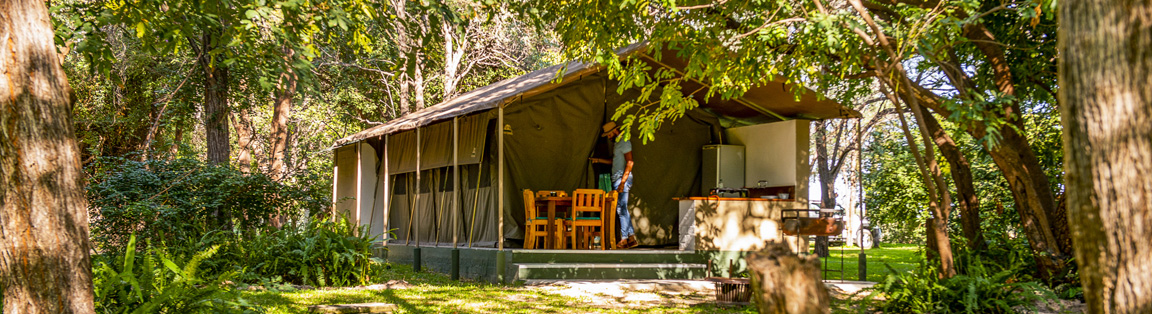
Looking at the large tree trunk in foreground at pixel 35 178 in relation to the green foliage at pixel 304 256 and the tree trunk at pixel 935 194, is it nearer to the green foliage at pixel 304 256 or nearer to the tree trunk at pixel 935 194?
the green foliage at pixel 304 256

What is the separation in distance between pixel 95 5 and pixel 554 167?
5.27m

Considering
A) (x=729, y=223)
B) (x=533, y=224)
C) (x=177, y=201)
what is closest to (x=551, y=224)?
(x=533, y=224)

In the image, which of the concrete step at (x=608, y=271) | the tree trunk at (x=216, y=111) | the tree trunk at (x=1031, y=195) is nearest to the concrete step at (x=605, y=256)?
the concrete step at (x=608, y=271)

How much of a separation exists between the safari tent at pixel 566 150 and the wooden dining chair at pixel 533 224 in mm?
315

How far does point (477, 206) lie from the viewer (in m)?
11.0

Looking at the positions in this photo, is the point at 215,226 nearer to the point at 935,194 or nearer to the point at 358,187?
the point at 358,187

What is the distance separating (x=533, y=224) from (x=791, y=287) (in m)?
7.46

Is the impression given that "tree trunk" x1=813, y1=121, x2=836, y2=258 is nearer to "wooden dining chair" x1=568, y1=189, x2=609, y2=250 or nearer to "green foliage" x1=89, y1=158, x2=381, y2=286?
"wooden dining chair" x1=568, y1=189, x2=609, y2=250

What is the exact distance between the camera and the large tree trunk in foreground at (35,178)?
11.9ft

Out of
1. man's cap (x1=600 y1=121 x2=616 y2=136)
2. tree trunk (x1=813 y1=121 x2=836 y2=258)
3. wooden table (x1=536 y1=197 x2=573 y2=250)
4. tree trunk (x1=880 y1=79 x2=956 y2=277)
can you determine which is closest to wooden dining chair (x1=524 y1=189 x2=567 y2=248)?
wooden table (x1=536 y1=197 x2=573 y2=250)

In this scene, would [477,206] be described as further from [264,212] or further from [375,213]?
[375,213]

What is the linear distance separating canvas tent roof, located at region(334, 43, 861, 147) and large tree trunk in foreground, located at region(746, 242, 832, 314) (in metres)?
6.59

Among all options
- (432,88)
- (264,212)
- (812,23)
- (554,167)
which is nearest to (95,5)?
(264,212)

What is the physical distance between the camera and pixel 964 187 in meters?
8.59
